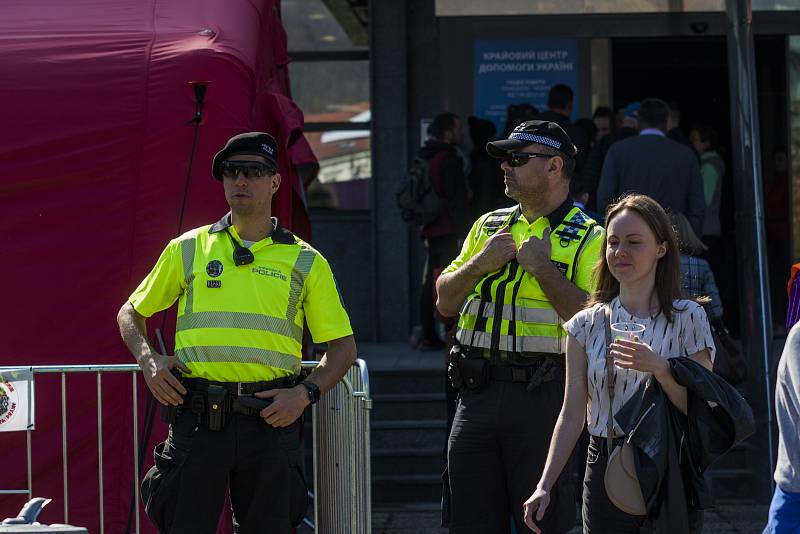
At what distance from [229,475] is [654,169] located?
14.5 feet

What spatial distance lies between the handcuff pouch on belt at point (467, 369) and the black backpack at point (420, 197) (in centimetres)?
484

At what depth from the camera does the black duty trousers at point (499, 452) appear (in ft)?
15.4

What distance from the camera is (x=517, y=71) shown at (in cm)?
1102

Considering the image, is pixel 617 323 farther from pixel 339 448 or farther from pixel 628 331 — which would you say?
pixel 339 448

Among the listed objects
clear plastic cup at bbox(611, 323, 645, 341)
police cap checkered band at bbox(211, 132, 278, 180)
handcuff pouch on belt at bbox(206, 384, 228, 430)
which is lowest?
handcuff pouch on belt at bbox(206, 384, 228, 430)

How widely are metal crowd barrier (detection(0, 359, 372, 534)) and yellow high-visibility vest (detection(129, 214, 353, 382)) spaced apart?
20.4 inches

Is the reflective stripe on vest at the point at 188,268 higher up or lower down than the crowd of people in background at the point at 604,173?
lower down

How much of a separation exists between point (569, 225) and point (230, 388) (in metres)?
1.45

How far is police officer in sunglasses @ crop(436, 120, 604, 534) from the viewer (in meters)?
4.70

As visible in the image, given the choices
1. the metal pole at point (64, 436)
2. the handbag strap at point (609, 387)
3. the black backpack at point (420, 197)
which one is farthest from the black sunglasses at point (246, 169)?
the black backpack at point (420, 197)

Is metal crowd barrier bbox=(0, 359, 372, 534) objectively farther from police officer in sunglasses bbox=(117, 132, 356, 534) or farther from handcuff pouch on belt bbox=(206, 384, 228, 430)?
handcuff pouch on belt bbox=(206, 384, 228, 430)

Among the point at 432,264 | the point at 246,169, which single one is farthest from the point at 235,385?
the point at 432,264

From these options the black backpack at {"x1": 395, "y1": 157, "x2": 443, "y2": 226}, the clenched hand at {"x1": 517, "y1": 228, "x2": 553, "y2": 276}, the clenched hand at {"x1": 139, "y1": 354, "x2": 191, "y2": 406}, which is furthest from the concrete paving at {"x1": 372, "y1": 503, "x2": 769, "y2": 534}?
the clenched hand at {"x1": 517, "y1": 228, "x2": 553, "y2": 276}

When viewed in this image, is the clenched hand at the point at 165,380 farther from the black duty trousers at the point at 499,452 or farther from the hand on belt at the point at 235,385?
the black duty trousers at the point at 499,452
